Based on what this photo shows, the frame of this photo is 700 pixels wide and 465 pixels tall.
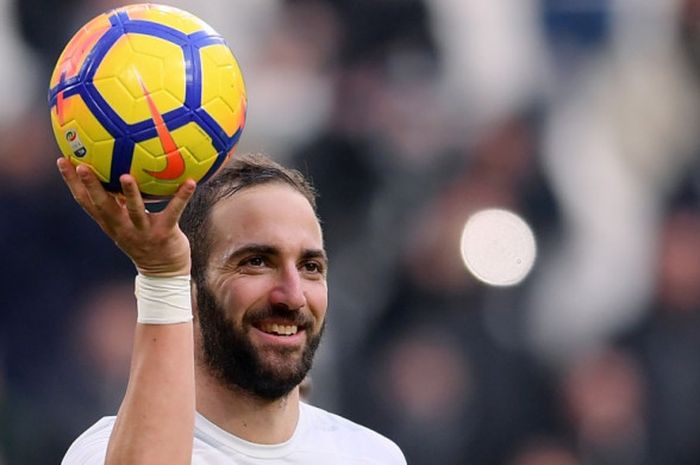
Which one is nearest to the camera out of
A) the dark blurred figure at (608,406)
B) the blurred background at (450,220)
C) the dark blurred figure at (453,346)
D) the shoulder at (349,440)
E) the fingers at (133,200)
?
the fingers at (133,200)

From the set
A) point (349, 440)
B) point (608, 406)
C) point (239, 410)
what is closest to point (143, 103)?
point (239, 410)

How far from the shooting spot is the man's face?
3377mm

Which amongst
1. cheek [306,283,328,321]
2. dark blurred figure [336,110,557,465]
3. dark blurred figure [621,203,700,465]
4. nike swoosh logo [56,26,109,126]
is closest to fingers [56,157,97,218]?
nike swoosh logo [56,26,109,126]

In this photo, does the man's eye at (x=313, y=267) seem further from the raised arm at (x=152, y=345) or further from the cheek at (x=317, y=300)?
the raised arm at (x=152, y=345)

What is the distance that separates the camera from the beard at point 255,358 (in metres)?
3.38

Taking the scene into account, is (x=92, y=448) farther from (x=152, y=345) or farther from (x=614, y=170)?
(x=614, y=170)

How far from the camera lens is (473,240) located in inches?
261

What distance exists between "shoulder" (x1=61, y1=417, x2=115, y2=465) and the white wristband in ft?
1.45

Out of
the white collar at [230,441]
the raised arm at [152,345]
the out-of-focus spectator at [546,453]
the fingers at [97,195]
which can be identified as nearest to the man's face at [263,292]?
Answer: the white collar at [230,441]

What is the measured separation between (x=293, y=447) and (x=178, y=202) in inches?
42.6

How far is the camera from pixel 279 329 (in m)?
3.38

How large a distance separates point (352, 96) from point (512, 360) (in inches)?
64.2

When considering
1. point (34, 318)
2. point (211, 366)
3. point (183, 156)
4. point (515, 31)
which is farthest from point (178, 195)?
point (515, 31)

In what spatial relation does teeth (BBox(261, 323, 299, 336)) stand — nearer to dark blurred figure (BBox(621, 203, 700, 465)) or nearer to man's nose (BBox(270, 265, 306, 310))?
man's nose (BBox(270, 265, 306, 310))
